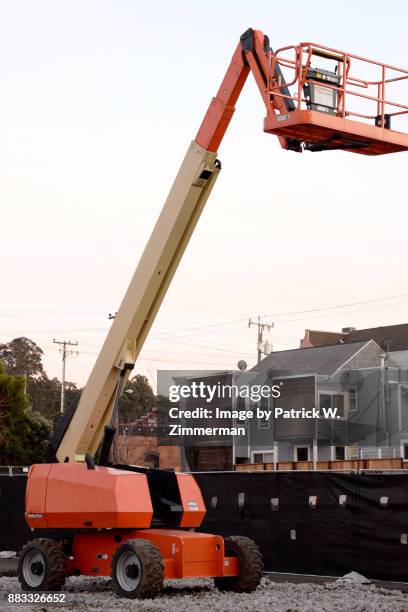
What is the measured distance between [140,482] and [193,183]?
4.30 metres

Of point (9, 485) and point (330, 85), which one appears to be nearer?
point (330, 85)

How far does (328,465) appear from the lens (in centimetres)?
4528

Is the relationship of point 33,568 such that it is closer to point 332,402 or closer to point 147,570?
point 147,570

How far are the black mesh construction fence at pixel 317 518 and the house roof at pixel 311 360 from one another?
43.8m

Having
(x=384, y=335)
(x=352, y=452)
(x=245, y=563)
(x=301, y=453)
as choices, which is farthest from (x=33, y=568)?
(x=384, y=335)

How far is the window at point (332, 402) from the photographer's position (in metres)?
61.9

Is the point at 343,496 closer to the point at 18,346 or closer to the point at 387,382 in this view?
the point at 387,382

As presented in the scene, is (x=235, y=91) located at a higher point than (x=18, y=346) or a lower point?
lower

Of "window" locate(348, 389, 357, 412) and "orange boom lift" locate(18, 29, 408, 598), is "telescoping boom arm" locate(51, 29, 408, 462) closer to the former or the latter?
"orange boom lift" locate(18, 29, 408, 598)

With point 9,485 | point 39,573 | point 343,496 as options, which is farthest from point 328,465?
point 39,573

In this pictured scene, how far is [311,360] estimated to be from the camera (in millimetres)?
67188

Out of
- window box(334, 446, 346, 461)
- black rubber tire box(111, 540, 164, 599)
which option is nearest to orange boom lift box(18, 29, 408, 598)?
black rubber tire box(111, 540, 164, 599)

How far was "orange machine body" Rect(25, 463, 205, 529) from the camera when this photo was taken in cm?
1535

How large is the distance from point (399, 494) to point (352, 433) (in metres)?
44.3
